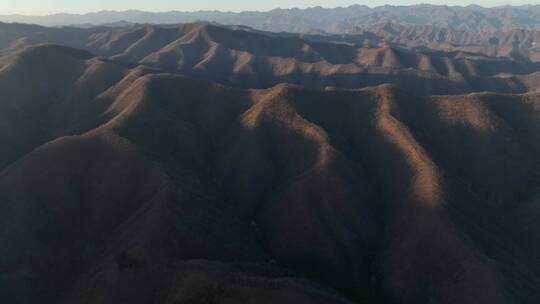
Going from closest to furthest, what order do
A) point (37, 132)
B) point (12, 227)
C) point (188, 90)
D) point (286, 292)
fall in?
point (286, 292), point (12, 227), point (37, 132), point (188, 90)

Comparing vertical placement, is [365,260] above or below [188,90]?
below

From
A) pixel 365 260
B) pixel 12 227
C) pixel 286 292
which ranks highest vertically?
pixel 286 292

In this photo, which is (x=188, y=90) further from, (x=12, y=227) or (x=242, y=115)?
(x=12, y=227)

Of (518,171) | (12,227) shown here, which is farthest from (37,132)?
(518,171)

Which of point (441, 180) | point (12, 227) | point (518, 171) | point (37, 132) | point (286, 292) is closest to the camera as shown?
point (286, 292)
